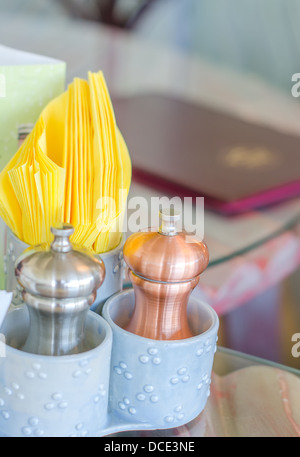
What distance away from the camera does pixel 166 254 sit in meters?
0.38

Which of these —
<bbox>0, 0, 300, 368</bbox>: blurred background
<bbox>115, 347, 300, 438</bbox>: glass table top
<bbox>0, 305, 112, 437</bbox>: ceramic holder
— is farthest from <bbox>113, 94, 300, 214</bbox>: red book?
<bbox>0, 305, 112, 437</bbox>: ceramic holder

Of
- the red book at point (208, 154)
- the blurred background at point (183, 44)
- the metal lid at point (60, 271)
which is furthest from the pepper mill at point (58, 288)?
the blurred background at point (183, 44)

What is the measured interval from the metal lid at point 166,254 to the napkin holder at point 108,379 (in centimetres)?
5

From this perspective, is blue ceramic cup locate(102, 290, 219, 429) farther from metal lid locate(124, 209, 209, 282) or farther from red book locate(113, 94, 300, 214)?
red book locate(113, 94, 300, 214)

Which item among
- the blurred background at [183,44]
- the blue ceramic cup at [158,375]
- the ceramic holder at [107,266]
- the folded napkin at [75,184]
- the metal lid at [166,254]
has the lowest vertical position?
the blue ceramic cup at [158,375]

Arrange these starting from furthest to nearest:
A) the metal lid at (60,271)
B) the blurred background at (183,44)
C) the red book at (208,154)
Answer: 1. the blurred background at (183,44)
2. the red book at (208,154)
3. the metal lid at (60,271)

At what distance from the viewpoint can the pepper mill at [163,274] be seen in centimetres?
38

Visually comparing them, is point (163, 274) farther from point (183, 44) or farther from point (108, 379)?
point (183, 44)

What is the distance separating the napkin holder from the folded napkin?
0.19ft

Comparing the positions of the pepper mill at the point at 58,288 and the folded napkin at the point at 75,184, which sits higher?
the folded napkin at the point at 75,184

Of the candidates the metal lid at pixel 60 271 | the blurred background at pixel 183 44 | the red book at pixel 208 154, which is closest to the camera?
the metal lid at pixel 60 271

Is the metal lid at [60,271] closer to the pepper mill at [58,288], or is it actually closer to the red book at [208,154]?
the pepper mill at [58,288]

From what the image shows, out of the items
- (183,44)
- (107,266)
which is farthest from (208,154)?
(183,44)
